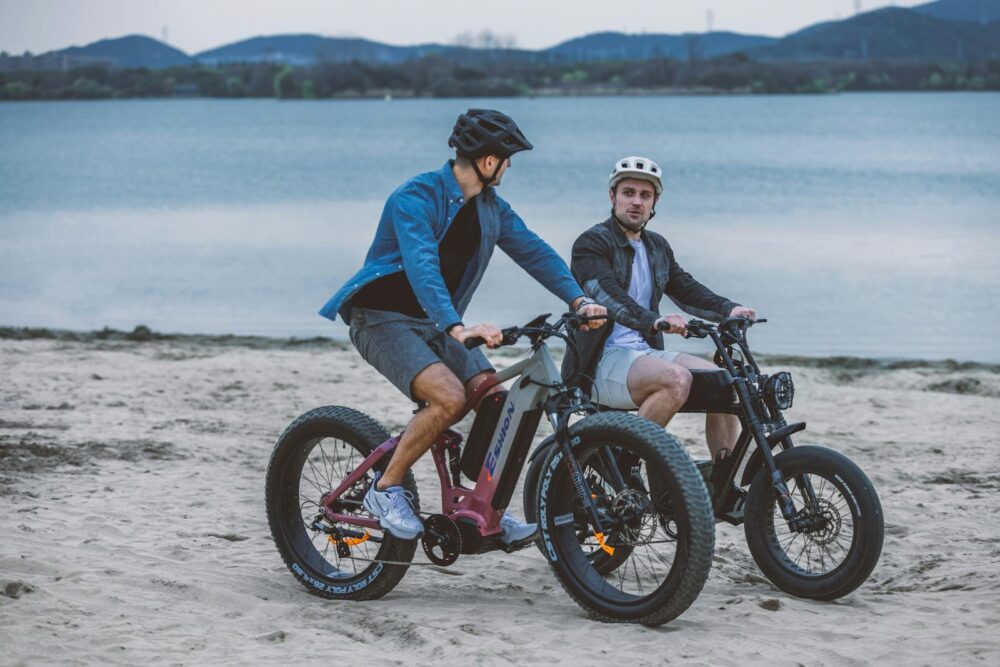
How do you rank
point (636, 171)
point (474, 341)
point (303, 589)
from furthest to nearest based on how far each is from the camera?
point (636, 171) < point (303, 589) < point (474, 341)

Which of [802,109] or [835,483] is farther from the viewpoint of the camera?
[802,109]

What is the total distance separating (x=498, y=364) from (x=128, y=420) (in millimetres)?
4063

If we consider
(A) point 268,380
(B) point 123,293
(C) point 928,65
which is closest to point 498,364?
(A) point 268,380

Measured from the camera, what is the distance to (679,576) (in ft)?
16.0

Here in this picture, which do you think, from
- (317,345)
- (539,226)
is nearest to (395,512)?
(317,345)

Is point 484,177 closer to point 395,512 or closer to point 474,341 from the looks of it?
point 474,341

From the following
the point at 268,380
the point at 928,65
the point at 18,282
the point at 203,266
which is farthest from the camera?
the point at 928,65

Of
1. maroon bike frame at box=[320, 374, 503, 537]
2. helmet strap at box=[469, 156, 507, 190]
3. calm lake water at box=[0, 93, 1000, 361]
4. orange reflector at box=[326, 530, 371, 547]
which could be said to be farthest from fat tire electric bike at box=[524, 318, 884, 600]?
calm lake water at box=[0, 93, 1000, 361]

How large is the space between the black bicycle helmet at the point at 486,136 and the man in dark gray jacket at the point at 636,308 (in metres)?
0.90

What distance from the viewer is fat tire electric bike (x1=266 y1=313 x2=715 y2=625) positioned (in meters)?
4.90

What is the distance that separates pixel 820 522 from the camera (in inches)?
213

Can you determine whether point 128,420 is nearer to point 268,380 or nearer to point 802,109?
point 268,380

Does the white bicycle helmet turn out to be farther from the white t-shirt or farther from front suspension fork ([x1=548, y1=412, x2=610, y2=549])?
front suspension fork ([x1=548, y1=412, x2=610, y2=549])

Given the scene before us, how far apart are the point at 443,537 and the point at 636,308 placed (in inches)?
54.4
